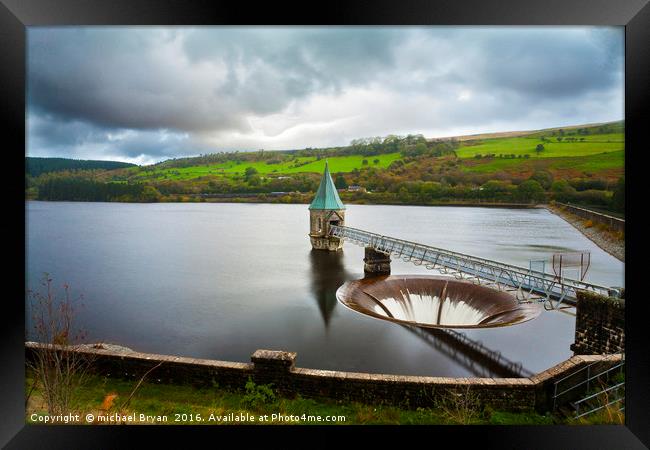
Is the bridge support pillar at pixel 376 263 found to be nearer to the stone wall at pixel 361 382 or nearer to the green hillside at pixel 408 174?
the green hillside at pixel 408 174

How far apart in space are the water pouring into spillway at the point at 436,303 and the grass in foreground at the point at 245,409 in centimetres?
512

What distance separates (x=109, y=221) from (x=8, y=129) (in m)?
18.7

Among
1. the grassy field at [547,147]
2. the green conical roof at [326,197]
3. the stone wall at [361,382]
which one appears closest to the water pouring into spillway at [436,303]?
the grassy field at [547,147]

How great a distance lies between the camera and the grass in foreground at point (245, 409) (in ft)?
12.0

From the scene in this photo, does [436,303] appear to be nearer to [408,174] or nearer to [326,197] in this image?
[408,174]

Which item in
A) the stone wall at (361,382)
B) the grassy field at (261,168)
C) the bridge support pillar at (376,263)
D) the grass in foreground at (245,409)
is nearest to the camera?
the grass in foreground at (245,409)

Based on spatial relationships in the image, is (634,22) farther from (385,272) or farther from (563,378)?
(385,272)

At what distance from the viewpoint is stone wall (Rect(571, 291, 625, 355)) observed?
191 inches

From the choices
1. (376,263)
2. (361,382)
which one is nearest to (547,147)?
(361,382)

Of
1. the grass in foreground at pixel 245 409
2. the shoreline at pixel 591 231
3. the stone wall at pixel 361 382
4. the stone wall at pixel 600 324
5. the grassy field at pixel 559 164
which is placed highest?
the grassy field at pixel 559 164

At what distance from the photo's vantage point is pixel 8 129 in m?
3.41

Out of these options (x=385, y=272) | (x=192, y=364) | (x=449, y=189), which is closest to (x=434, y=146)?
(x=449, y=189)

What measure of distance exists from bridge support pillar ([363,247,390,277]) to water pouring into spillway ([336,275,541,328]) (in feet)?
9.09

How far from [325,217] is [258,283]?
7.32 meters
